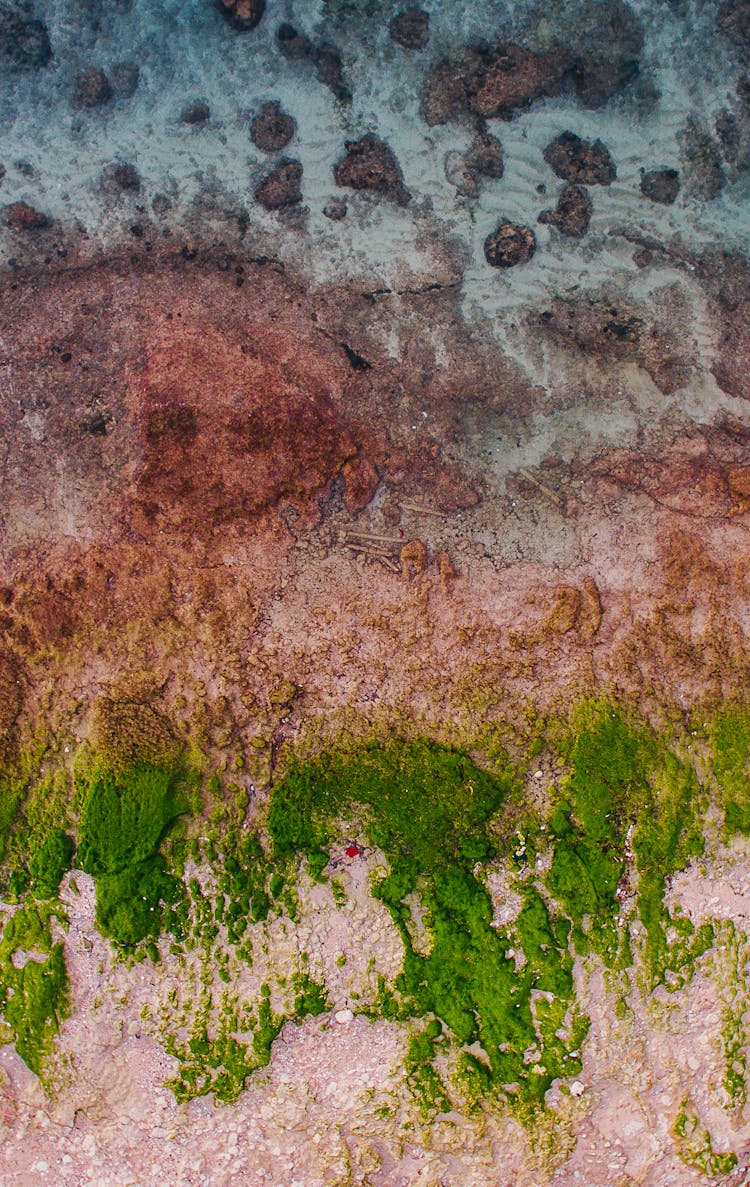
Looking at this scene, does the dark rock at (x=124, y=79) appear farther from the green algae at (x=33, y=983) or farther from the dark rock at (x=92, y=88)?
the green algae at (x=33, y=983)

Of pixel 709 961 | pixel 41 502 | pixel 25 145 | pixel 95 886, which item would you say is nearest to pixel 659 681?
pixel 709 961

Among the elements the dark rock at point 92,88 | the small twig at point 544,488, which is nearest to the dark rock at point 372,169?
the dark rock at point 92,88

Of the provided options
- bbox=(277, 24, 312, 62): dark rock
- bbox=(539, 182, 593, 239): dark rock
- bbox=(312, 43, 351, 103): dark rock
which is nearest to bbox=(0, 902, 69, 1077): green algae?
bbox=(539, 182, 593, 239): dark rock

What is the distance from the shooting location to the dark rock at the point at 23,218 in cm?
532

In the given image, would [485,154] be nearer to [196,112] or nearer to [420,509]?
[196,112]

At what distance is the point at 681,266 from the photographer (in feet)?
17.6

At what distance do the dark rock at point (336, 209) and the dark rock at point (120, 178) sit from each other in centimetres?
154

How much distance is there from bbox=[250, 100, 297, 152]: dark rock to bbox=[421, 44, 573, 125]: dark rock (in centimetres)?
110

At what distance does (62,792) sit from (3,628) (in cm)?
130

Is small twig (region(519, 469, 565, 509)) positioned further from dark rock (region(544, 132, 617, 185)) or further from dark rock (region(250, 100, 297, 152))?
dark rock (region(250, 100, 297, 152))

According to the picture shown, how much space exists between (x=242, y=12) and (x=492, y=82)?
2.06 m

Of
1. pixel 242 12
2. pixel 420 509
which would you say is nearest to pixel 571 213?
pixel 420 509

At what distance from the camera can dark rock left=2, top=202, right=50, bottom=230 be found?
532 cm

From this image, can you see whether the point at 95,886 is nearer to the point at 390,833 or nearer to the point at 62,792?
the point at 62,792
